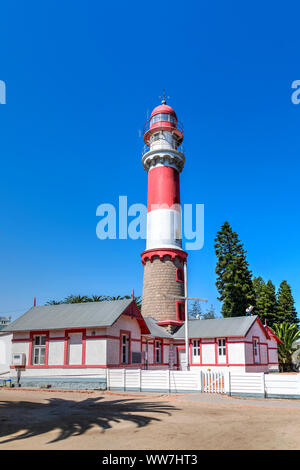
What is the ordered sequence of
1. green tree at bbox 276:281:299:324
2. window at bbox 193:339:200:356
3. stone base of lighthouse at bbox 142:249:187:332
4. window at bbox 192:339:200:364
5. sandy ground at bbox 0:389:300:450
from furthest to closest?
1. green tree at bbox 276:281:299:324
2. stone base of lighthouse at bbox 142:249:187:332
3. window at bbox 193:339:200:356
4. window at bbox 192:339:200:364
5. sandy ground at bbox 0:389:300:450

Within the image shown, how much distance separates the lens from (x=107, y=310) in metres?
24.7

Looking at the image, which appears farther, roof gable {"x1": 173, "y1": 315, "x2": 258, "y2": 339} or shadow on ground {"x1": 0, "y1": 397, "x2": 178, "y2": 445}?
roof gable {"x1": 173, "y1": 315, "x2": 258, "y2": 339}

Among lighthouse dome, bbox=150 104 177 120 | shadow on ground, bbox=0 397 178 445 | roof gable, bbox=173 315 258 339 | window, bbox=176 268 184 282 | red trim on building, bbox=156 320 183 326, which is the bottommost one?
shadow on ground, bbox=0 397 178 445

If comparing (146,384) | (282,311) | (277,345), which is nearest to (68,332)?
(146,384)

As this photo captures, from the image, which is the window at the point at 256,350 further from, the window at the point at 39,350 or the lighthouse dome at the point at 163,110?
the lighthouse dome at the point at 163,110

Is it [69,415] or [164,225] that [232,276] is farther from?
[69,415]

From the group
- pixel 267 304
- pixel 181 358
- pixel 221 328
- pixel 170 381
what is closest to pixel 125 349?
pixel 170 381

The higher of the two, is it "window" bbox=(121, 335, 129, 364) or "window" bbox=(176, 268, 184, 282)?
"window" bbox=(176, 268, 184, 282)

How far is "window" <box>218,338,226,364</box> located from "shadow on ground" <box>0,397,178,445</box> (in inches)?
593

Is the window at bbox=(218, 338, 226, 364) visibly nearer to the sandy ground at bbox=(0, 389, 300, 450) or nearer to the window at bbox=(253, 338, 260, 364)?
the window at bbox=(253, 338, 260, 364)

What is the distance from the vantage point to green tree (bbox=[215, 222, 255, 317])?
42625mm

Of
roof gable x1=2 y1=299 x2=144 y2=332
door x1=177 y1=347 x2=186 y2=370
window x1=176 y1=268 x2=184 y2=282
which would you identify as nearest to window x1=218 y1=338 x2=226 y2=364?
door x1=177 y1=347 x2=186 y2=370
